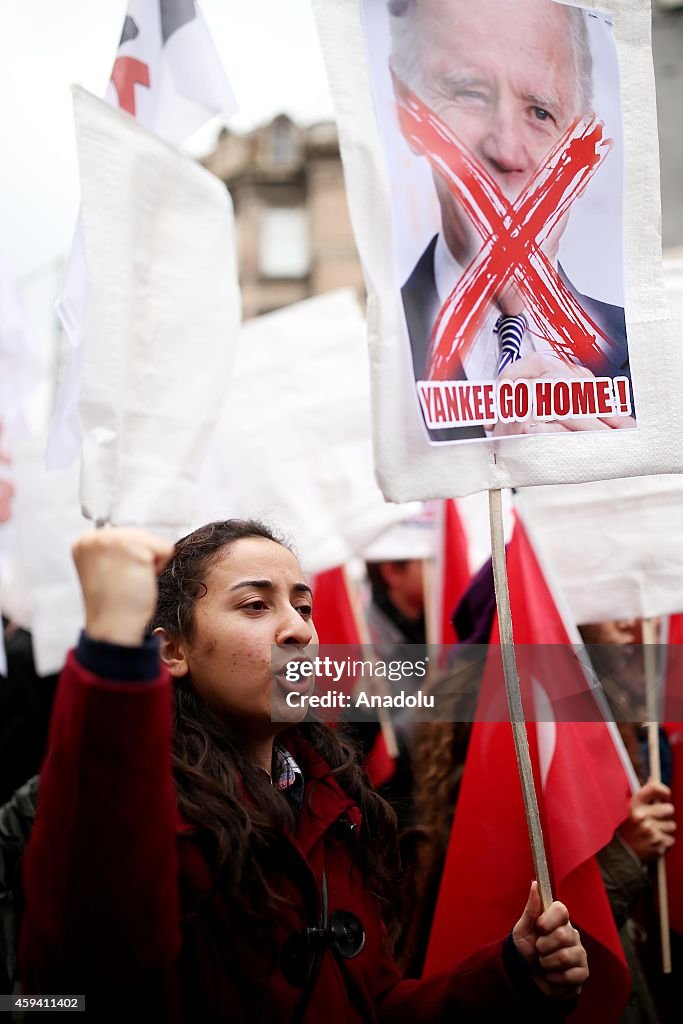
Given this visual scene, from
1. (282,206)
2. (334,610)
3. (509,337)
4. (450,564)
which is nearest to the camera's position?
(509,337)

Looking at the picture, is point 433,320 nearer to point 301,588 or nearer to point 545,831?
point 301,588

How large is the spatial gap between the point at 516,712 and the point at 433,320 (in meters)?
0.77

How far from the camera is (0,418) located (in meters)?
4.14

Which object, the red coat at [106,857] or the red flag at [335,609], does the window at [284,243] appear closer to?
the red flag at [335,609]

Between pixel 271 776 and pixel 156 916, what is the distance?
1.84ft

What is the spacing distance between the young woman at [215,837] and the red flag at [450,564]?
1836 millimetres

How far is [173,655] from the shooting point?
162cm

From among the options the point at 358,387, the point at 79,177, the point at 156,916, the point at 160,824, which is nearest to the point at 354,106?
the point at 79,177

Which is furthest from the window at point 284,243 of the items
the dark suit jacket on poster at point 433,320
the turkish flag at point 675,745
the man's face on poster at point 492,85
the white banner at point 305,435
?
the dark suit jacket on poster at point 433,320

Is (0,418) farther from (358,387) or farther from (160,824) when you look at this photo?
(160,824)

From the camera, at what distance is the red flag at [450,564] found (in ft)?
11.7

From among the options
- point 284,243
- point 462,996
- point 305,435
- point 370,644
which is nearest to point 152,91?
point 305,435

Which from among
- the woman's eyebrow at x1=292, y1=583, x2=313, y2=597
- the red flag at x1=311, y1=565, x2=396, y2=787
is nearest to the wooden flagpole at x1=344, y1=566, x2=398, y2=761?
the red flag at x1=311, y1=565, x2=396, y2=787

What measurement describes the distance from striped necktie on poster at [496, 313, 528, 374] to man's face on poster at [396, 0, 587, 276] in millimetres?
162
